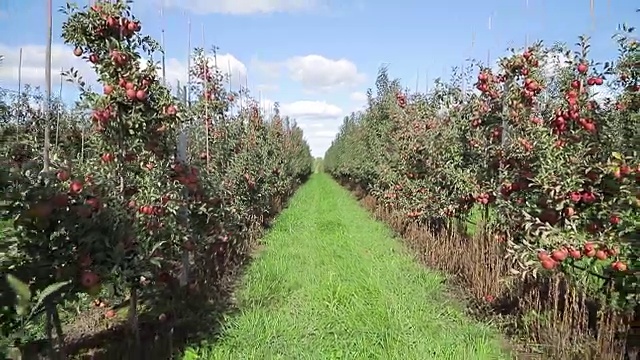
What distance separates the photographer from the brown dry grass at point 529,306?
3.28 meters

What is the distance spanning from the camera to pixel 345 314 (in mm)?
4617

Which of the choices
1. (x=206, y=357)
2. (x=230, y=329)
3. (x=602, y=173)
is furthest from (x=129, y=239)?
(x=602, y=173)

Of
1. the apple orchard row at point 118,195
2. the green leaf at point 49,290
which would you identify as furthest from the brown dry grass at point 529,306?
the green leaf at point 49,290

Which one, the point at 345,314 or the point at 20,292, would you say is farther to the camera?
the point at 345,314

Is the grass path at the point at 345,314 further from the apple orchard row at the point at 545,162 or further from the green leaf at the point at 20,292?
the green leaf at the point at 20,292

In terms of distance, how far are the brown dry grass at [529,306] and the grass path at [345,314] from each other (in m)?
0.23

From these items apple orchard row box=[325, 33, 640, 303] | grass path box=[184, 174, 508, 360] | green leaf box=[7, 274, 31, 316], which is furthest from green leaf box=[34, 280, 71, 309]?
apple orchard row box=[325, 33, 640, 303]

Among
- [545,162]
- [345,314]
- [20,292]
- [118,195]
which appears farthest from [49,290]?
[545,162]

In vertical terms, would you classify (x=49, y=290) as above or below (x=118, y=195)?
below

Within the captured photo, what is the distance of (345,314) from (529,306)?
5.03ft

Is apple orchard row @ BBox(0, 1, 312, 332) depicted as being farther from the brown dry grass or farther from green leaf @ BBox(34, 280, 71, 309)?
the brown dry grass

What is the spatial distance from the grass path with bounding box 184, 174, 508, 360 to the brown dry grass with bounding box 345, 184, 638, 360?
228mm

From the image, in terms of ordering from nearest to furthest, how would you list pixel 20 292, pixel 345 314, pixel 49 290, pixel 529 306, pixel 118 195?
1. pixel 20 292
2. pixel 49 290
3. pixel 118 195
4. pixel 529 306
5. pixel 345 314

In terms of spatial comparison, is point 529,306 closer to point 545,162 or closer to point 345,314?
point 545,162
